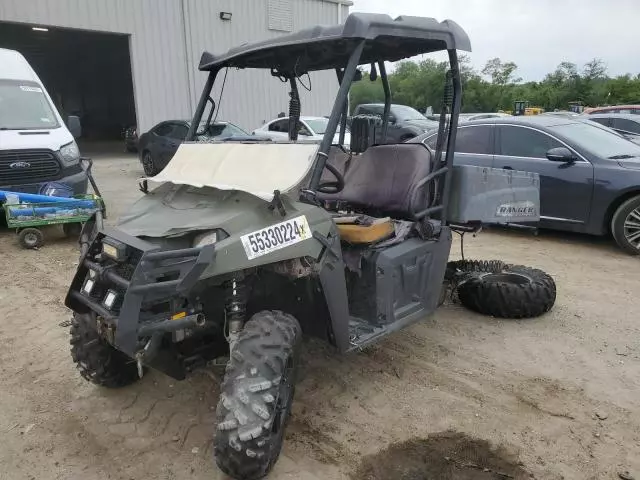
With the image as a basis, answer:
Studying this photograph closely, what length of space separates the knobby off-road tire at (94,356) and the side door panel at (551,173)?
5.56m

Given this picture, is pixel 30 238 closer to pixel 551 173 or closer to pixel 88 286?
pixel 88 286

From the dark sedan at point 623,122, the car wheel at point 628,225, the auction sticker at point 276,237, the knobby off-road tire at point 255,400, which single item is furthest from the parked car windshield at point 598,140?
the knobby off-road tire at point 255,400

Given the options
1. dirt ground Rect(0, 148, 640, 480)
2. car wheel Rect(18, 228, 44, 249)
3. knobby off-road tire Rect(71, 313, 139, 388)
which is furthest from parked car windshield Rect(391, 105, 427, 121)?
knobby off-road tire Rect(71, 313, 139, 388)

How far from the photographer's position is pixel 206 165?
12.4ft

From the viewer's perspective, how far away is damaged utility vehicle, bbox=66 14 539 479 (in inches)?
109

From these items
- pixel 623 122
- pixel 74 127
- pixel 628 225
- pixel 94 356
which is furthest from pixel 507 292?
pixel 623 122

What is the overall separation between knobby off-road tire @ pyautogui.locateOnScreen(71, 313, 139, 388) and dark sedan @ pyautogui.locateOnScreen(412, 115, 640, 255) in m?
4.27

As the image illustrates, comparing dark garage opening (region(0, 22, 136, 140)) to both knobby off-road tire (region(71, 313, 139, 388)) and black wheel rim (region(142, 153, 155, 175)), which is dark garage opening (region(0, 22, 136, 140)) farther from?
knobby off-road tire (region(71, 313, 139, 388))

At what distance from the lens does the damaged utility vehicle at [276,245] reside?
9.09ft

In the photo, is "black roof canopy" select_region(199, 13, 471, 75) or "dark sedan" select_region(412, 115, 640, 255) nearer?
"black roof canopy" select_region(199, 13, 471, 75)

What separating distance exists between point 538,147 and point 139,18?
1478 centimetres

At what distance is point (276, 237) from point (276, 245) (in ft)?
0.14

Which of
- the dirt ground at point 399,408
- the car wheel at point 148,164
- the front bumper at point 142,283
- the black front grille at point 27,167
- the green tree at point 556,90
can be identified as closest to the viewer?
the front bumper at point 142,283

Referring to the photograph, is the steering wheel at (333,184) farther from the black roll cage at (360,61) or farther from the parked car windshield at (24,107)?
the parked car windshield at (24,107)
